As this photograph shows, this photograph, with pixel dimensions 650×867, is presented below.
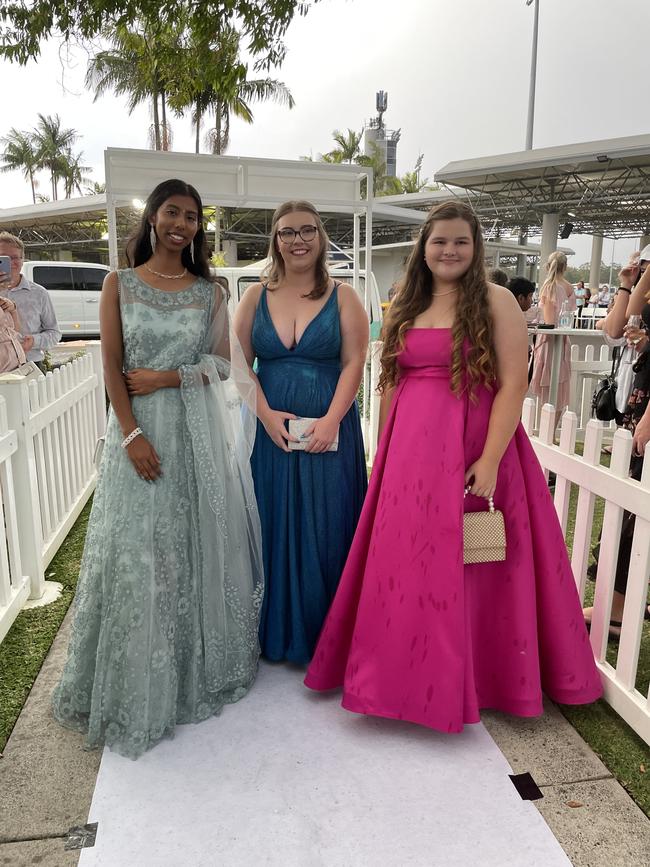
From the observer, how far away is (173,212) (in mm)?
2270

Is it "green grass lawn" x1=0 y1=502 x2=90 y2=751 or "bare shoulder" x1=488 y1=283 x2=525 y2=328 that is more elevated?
"bare shoulder" x1=488 y1=283 x2=525 y2=328

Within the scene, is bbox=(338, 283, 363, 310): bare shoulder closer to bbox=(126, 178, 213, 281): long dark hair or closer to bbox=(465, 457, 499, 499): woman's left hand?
→ bbox=(126, 178, 213, 281): long dark hair

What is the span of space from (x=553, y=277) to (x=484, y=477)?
5868 mm

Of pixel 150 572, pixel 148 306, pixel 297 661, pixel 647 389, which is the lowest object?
pixel 297 661

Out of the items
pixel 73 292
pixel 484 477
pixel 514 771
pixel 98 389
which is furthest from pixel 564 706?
pixel 73 292

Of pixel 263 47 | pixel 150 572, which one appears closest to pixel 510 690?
pixel 150 572

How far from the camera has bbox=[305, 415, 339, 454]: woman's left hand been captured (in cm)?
268

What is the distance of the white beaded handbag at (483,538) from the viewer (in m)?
2.25

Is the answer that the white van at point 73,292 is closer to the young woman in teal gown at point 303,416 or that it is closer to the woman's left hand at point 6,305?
the woman's left hand at point 6,305

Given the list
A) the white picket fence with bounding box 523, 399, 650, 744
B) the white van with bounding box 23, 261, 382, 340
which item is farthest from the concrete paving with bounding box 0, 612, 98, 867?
the white van with bounding box 23, 261, 382, 340

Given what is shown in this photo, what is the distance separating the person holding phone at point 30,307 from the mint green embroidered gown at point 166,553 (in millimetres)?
3216

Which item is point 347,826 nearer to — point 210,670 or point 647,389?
point 210,670

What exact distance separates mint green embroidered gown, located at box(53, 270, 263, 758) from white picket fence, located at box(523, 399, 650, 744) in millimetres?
1396

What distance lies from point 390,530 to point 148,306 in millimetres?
1192
